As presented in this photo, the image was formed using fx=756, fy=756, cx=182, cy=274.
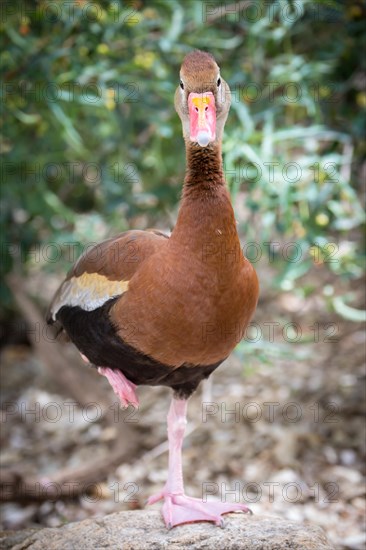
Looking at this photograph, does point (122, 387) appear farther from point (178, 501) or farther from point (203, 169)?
point (203, 169)

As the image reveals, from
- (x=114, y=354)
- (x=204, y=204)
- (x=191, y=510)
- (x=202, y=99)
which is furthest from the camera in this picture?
(x=191, y=510)

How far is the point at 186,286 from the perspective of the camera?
109 inches

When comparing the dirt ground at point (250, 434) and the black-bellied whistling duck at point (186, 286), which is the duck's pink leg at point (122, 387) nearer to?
the black-bellied whistling duck at point (186, 286)

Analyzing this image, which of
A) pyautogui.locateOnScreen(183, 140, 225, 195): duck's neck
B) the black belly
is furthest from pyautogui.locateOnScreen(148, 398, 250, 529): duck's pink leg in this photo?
pyautogui.locateOnScreen(183, 140, 225, 195): duck's neck

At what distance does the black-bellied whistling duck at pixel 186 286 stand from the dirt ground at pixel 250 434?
1.24 m

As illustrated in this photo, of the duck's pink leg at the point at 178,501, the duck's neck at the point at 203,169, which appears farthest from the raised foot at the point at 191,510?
the duck's neck at the point at 203,169

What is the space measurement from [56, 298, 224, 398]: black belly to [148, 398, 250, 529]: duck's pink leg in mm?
296

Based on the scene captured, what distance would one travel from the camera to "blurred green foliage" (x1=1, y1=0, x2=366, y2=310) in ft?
14.2

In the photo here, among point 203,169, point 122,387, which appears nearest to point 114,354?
point 122,387

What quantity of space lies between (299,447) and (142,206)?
2064mm

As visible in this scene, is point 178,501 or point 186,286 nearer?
point 186,286

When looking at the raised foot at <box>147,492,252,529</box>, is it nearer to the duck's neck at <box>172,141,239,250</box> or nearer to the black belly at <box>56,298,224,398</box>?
the black belly at <box>56,298,224,398</box>

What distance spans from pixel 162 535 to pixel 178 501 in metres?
0.22

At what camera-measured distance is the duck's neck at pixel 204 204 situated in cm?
282
